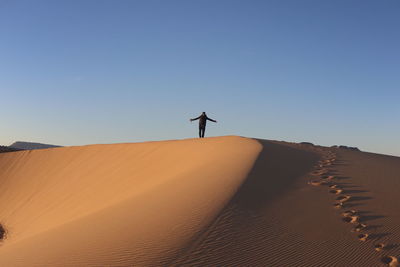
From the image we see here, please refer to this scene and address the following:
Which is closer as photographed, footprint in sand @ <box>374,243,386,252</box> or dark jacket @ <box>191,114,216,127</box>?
footprint in sand @ <box>374,243,386,252</box>

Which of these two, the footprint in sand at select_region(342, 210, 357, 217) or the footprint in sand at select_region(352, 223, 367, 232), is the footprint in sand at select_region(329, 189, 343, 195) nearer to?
the footprint in sand at select_region(342, 210, 357, 217)

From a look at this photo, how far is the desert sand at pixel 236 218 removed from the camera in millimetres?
4988

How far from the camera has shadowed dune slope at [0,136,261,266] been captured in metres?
5.30

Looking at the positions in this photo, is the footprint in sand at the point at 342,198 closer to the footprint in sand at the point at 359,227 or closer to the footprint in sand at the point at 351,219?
the footprint in sand at the point at 351,219

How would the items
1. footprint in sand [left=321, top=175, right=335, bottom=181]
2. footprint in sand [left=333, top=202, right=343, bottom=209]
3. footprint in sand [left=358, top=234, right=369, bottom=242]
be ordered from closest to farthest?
footprint in sand [left=358, top=234, right=369, bottom=242], footprint in sand [left=333, top=202, right=343, bottom=209], footprint in sand [left=321, top=175, right=335, bottom=181]

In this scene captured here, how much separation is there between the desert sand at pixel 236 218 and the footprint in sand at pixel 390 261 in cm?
2

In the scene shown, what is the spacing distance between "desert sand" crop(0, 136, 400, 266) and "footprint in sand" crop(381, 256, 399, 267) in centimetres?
2

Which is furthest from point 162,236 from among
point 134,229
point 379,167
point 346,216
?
point 379,167

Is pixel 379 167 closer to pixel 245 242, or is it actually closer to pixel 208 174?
pixel 208 174

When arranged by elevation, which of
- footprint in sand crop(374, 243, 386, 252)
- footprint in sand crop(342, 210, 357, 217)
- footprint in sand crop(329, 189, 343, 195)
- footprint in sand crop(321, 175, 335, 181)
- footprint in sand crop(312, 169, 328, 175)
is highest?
footprint in sand crop(312, 169, 328, 175)

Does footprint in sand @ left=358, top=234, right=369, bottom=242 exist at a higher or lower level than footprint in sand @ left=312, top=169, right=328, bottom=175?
lower

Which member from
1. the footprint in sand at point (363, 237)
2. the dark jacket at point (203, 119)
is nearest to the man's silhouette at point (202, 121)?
the dark jacket at point (203, 119)

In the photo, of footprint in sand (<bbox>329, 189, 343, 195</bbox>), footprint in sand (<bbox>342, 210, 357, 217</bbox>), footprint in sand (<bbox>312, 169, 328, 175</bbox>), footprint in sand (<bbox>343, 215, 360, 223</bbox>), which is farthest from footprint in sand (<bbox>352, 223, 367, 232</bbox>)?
footprint in sand (<bbox>312, 169, 328, 175</bbox>)

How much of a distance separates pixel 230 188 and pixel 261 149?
201 inches
